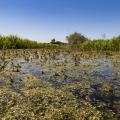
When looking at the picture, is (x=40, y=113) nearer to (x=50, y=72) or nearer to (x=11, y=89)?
(x=11, y=89)

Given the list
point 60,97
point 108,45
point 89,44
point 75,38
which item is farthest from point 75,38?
point 60,97

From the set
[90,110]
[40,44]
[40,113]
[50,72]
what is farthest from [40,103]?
[40,44]

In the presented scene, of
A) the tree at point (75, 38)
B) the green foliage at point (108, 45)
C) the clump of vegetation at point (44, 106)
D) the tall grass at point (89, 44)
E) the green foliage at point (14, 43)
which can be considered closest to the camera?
the clump of vegetation at point (44, 106)

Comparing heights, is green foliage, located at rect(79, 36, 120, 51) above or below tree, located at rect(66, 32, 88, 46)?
below

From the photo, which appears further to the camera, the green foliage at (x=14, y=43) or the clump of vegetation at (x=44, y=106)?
the green foliage at (x=14, y=43)

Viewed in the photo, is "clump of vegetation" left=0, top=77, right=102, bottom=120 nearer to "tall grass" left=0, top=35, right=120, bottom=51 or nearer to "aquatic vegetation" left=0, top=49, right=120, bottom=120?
"aquatic vegetation" left=0, top=49, right=120, bottom=120

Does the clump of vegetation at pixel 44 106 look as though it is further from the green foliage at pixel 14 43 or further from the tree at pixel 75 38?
the tree at pixel 75 38

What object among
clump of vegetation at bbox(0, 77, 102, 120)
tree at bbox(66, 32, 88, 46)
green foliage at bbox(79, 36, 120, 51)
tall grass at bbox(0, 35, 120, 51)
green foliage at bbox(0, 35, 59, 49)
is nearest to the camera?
clump of vegetation at bbox(0, 77, 102, 120)

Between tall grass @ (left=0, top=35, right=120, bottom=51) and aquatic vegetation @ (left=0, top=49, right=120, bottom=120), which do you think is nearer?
aquatic vegetation @ (left=0, top=49, right=120, bottom=120)

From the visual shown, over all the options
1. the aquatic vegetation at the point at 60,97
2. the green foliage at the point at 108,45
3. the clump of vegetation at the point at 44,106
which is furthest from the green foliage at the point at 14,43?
the clump of vegetation at the point at 44,106

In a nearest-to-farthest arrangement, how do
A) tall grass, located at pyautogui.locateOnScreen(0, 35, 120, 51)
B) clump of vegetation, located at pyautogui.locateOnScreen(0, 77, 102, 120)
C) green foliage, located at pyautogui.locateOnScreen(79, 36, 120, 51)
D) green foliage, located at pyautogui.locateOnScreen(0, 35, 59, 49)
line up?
clump of vegetation, located at pyautogui.locateOnScreen(0, 77, 102, 120), green foliage, located at pyautogui.locateOnScreen(0, 35, 59, 49), tall grass, located at pyautogui.locateOnScreen(0, 35, 120, 51), green foliage, located at pyautogui.locateOnScreen(79, 36, 120, 51)

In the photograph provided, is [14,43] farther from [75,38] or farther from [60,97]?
[75,38]

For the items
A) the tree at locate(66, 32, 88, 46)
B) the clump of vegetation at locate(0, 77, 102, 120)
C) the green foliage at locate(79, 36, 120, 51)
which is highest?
the tree at locate(66, 32, 88, 46)

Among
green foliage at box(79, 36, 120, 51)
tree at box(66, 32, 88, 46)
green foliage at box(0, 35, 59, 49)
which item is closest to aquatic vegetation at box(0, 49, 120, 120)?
green foliage at box(0, 35, 59, 49)
